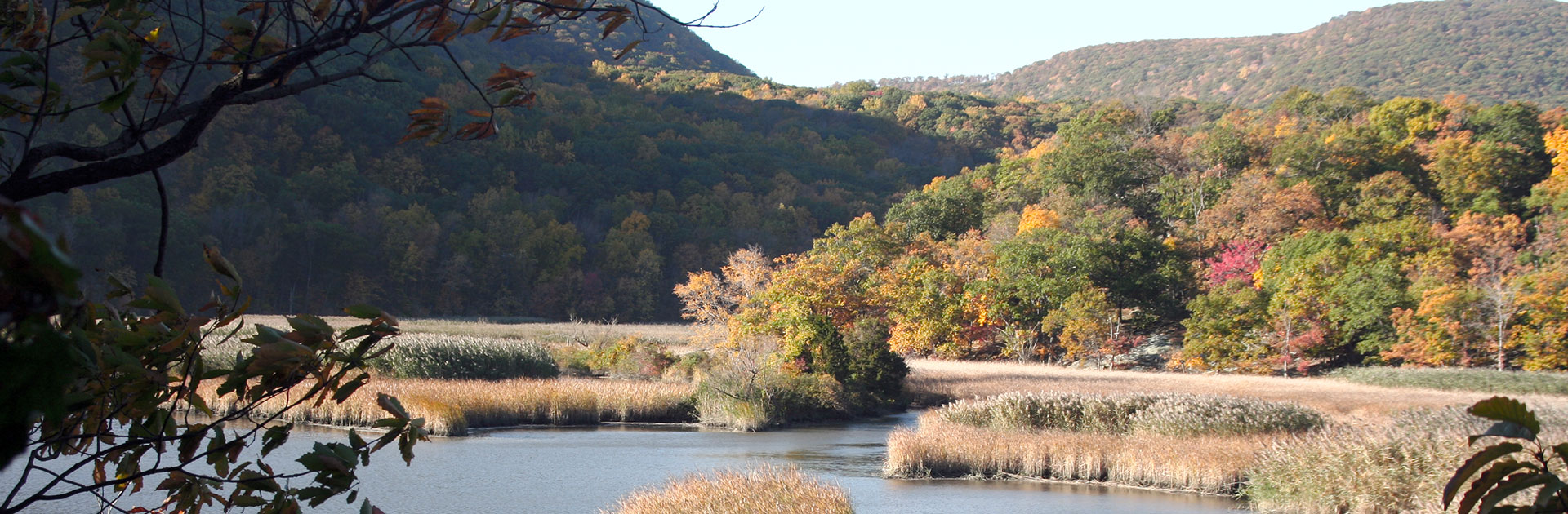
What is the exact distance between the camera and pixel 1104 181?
1928 inches

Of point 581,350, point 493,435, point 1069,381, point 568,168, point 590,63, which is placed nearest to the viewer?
point 493,435

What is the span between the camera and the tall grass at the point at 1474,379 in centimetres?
2603

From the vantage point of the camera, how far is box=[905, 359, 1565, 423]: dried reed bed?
21625mm

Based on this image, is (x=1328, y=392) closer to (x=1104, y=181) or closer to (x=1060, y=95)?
(x=1104, y=181)

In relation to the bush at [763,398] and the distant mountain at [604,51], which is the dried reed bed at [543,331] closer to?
the bush at [763,398]

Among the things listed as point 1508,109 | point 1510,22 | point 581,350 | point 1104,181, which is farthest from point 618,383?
point 1510,22

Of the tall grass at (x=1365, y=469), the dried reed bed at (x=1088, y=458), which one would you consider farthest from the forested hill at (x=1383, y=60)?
the tall grass at (x=1365, y=469)

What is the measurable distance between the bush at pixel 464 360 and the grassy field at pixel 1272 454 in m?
10.8

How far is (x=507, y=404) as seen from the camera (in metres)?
20.4

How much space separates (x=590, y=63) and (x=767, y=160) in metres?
25.0

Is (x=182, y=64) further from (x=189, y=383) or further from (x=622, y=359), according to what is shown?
(x=622, y=359)

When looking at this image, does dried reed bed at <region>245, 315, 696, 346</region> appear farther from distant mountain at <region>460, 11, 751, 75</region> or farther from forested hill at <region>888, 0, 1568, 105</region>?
forested hill at <region>888, 0, 1568, 105</region>

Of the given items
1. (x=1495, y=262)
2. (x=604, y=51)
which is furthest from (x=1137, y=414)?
(x=604, y=51)

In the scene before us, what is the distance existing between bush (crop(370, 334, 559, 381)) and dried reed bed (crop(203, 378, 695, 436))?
847 mm
